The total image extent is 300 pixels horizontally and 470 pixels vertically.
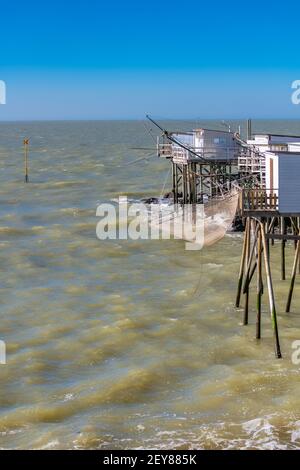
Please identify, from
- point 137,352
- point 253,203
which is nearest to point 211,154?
point 253,203

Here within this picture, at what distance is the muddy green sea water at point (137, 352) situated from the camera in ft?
55.7

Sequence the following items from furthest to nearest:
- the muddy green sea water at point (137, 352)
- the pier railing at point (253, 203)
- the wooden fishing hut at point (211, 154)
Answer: the wooden fishing hut at point (211, 154), the pier railing at point (253, 203), the muddy green sea water at point (137, 352)

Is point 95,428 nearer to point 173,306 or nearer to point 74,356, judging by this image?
point 74,356

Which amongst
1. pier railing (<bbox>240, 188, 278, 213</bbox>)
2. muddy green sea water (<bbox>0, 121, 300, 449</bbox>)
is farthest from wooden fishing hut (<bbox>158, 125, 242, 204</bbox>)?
pier railing (<bbox>240, 188, 278, 213</bbox>)

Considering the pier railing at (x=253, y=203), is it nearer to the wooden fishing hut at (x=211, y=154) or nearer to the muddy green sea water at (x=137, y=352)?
the muddy green sea water at (x=137, y=352)

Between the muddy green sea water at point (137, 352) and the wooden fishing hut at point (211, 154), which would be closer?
the muddy green sea water at point (137, 352)

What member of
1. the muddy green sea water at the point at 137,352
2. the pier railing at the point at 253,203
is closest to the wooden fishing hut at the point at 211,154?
the muddy green sea water at the point at 137,352

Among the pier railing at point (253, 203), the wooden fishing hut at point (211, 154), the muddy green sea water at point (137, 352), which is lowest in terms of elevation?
the muddy green sea water at point (137, 352)

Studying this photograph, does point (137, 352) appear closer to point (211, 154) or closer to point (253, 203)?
point (253, 203)

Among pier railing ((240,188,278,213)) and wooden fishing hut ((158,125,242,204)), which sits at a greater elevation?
wooden fishing hut ((158,125,242,204))

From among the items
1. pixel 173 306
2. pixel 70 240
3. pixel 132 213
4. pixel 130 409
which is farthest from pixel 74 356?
pixel 132 213

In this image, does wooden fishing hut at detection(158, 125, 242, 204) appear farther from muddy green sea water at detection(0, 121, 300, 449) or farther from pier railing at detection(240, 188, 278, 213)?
pier railing at detection(240, 188, 278, 213)

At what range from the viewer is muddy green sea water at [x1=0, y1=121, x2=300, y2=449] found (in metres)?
17.0

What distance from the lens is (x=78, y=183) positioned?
226 feet
